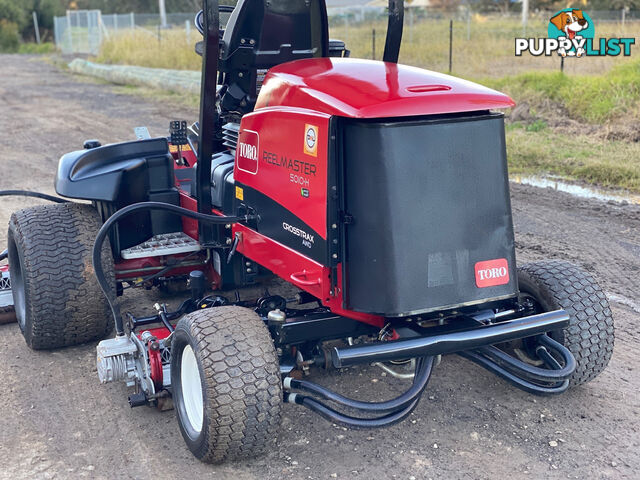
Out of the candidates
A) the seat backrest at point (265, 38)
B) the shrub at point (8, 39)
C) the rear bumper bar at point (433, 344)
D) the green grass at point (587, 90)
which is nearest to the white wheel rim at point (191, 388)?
the rear bumper bar at point (433, 344)

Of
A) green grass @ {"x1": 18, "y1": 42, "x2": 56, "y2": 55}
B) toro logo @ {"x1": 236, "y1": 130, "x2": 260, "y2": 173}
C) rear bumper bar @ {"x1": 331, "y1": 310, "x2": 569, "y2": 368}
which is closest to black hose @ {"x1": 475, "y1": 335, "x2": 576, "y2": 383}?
rear bumper bar @ {"x1": 331, "y1": 310, "x2": 569, "y2": 368}

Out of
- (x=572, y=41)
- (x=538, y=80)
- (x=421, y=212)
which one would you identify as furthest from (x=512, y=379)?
(x=572, y=41)

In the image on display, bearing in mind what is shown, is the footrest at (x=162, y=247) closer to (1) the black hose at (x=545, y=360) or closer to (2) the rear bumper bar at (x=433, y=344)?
(2) the rear bumper bar at (x=433, y=344)

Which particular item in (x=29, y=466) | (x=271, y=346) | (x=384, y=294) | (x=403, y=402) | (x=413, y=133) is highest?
(x=413, y=133)

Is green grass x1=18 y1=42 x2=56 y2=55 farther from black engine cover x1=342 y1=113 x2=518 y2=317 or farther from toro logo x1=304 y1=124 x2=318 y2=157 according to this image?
black engine cover x1=342 y1=113 x2=518 y2=317

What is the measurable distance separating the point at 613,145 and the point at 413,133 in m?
7.82

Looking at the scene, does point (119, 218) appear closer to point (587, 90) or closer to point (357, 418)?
point (357, 418)

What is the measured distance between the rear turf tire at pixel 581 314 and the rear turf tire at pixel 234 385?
158cm

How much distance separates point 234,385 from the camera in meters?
3.59

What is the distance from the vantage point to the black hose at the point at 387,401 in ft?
12.0

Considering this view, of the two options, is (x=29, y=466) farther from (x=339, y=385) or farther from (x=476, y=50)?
(x=476, y=50)

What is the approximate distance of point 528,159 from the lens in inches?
403

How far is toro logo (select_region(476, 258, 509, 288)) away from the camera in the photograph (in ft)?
12.4

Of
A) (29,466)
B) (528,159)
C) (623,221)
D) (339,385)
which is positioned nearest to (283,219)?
(339,385)
